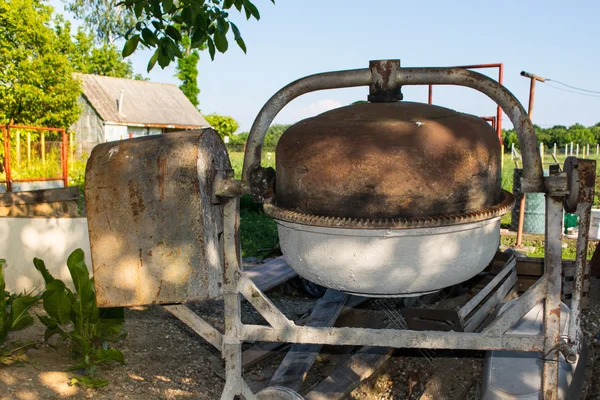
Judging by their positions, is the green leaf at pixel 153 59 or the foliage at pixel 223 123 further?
the foliage at pixel 223 123

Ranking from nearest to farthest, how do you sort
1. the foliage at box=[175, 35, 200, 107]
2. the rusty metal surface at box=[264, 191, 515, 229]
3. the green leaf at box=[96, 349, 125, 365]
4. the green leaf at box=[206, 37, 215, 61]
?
the rusty metal surface at box=[264, 191, 515, 229]
the green leaf at box=[96, 349, 125, 365]
the green leaf at box=[206, 37, 215, 61]
the foliage at box=[175, 35, 200, 107]

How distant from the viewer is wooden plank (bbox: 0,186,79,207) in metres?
5.54

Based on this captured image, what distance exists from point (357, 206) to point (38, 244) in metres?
3.34

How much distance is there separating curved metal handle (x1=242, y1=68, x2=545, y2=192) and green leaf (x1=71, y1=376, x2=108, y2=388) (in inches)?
55.7

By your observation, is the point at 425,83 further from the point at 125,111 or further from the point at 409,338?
the point at 125,111

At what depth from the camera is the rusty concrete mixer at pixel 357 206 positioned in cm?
208

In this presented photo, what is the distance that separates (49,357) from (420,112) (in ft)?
8.16

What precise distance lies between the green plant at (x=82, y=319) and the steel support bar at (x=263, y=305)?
46.6 inches

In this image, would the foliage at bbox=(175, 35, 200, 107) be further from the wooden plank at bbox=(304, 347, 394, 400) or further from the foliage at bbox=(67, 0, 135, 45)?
the wooden plank at bbox=(304, 347, 394, 400)

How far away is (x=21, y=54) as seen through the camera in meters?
17.2

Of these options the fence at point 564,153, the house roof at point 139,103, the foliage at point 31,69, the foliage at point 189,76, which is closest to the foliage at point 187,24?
the fence at point 564,153

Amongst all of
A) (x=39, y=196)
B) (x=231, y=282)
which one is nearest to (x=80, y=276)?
(x=231, y=282)

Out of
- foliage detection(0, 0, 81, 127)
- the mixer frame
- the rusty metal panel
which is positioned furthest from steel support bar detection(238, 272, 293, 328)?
foliage detection(0, 0, 81, 127)

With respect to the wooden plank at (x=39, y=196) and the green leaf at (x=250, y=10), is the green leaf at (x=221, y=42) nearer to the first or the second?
the green leaf at (x=250, y=10)
